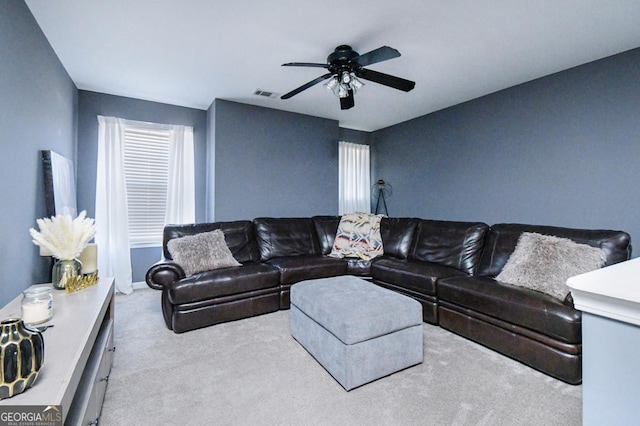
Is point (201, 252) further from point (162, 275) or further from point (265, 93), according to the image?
point (265, 93)

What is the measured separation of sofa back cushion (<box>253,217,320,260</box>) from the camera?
154 inches

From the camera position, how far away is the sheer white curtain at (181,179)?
169 inches

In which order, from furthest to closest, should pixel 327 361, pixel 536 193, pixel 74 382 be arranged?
pixel 536 193, pixel 327 361, pixel 74 382

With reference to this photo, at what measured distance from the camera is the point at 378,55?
7.36 ft

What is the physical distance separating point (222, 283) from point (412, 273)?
1.96 meters

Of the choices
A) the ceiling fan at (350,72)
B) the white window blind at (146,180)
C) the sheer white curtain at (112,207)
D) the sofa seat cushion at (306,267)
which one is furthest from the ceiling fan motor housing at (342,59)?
the sheer white curtain at (112,207)

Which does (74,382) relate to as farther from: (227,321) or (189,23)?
(189,23)

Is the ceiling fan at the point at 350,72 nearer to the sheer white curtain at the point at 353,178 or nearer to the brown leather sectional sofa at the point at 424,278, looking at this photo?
the brown leather sectional sofa at the point at 424,278

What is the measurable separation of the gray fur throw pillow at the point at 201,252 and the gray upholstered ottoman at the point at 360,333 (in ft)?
4.36

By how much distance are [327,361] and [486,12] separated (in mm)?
2893

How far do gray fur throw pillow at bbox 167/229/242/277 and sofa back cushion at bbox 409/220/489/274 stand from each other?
230 centimetres

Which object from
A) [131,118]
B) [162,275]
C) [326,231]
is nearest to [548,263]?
[326,231]

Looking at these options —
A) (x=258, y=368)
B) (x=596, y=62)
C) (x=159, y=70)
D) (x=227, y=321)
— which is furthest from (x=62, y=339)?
(x=596, y=62)

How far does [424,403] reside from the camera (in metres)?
1.73
